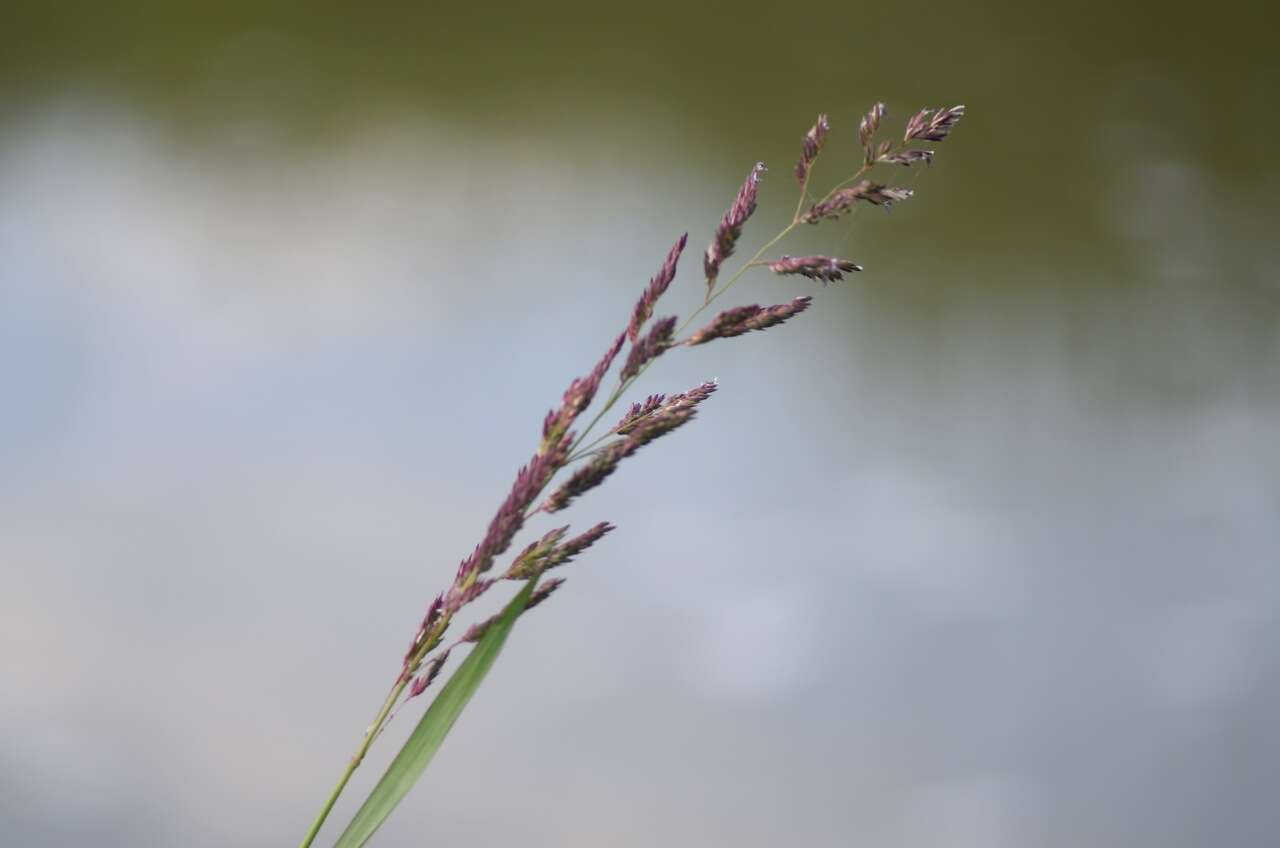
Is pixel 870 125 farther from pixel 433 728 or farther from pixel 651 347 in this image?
pixel 433 728

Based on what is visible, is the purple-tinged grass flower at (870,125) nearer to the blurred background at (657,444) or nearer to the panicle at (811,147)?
the panicle at (811,147)

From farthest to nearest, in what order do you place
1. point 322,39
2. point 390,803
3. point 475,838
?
point 322,39 < point 475,838 < point 390,803

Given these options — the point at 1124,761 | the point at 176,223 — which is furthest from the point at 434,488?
the point at 1124,761

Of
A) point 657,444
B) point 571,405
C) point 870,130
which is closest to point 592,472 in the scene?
point 571,405

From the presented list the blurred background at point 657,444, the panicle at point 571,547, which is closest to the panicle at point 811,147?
the panicle at point 571,547

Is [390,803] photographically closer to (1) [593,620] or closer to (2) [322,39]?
(1) [593,620]

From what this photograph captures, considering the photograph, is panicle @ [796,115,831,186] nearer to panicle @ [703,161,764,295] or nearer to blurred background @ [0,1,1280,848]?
panicle @ [703,161,764,295]
